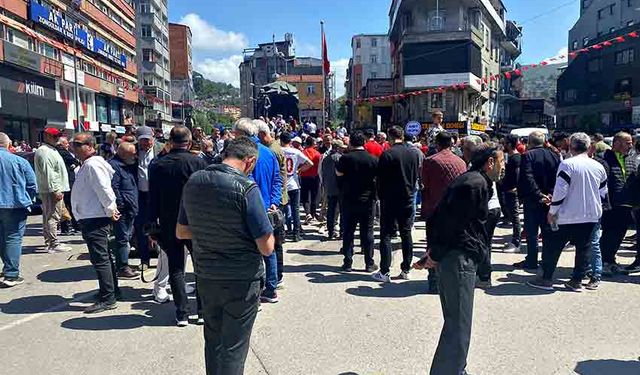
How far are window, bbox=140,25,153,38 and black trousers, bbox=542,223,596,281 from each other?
71878mm

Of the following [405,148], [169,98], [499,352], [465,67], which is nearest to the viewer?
[499,352]

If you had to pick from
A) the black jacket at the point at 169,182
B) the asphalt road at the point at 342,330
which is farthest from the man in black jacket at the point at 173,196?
the asphalt road at the point at 342,330

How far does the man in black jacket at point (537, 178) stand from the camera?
6.57 m

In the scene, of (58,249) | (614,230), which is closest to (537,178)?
(614,230)

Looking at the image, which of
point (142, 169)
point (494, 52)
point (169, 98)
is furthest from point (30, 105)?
point (169, 98)

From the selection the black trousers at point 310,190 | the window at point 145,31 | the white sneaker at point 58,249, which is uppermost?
the window at point 145,31

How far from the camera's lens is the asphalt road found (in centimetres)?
401

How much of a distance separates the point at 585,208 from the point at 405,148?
2153 mm

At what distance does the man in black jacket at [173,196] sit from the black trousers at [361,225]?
237 centimetres

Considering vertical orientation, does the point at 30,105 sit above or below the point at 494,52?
below

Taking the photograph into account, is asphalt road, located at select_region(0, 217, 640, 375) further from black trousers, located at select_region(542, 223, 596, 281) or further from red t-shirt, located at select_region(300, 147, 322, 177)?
red t-shirt, located at select_region(300, 147, 322, 177)

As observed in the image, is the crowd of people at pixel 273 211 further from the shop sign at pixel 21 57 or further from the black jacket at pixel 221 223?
the shop sign at pixel 21 57

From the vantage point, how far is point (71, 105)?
3912 centimetres

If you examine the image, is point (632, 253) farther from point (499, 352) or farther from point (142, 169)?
point (142, 169)
